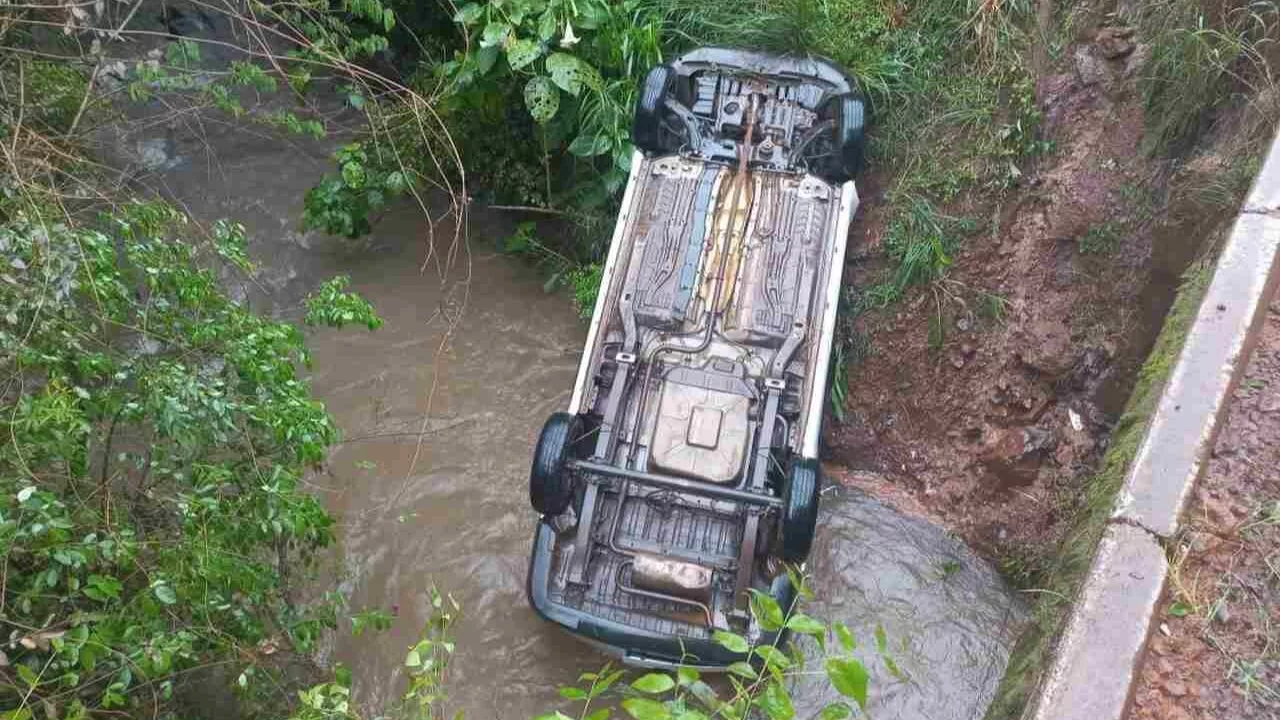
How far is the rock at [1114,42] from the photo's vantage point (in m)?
4.79

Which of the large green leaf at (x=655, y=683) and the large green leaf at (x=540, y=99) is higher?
the large green leaf at (x=540, y=99)

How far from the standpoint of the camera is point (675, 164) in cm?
500

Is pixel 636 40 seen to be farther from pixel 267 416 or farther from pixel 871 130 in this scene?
pixel 267 416

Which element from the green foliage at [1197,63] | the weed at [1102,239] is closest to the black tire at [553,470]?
the weed at [1102,239]

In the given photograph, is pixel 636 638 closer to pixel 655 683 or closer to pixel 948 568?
pixel 948 568

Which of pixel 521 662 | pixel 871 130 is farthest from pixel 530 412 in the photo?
pixel 871 130

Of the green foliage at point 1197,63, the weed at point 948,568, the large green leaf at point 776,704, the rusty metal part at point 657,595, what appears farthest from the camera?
the weed at point 948,568

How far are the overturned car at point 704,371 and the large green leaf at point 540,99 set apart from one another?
1.92ft

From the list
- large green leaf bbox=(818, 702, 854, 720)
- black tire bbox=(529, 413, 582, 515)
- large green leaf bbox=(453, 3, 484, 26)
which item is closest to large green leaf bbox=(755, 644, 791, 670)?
large green leaf bbox=(818, 702, 854, 720)

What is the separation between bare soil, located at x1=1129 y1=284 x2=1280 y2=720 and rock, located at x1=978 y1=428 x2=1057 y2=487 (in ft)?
5.07

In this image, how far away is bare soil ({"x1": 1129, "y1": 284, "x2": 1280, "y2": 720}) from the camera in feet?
8.39

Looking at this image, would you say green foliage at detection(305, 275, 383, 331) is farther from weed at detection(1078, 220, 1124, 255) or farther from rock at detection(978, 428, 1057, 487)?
weed at detection(1078, 220, 1124, 255)

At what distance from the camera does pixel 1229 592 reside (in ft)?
8.94

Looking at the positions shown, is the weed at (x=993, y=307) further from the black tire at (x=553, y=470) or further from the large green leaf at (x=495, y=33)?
the large green leaf at (x=495, y=33)
